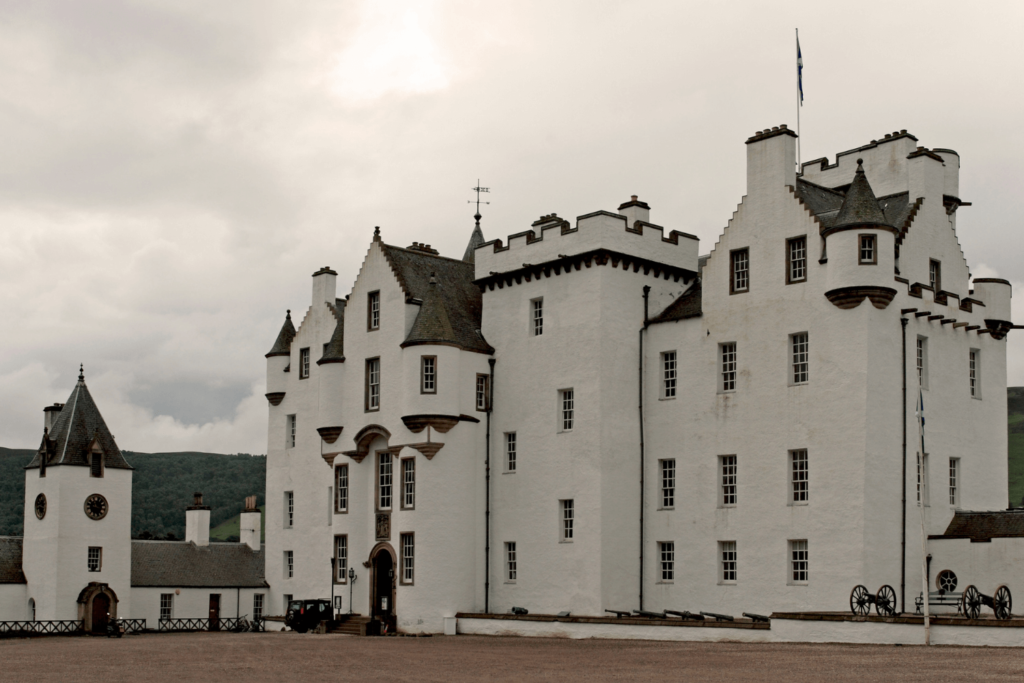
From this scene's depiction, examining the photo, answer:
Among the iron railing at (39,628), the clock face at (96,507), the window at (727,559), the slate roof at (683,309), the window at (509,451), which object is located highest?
the slate roof at (683,309)

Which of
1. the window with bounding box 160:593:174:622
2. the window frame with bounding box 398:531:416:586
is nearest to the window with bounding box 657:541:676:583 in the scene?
the window frame with bounding box 398:531:416:586

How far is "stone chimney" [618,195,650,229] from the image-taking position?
51.0m

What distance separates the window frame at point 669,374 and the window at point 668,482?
99.0 inches

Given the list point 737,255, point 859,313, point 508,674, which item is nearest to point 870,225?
point 859,313

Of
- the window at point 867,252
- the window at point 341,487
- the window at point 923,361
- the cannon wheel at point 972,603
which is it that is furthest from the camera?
the window at point 341,487

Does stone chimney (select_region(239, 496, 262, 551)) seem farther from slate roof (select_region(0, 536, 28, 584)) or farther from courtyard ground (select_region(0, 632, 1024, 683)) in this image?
courtyard ground (select_region(0, 632, 1024, 683))

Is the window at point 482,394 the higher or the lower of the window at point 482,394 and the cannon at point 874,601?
the higher

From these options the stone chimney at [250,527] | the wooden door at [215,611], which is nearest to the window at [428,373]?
the wooden door at [215,611]

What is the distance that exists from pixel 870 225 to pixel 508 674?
2146 cm

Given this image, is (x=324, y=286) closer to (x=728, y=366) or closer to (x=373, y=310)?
(x=373, y=310)

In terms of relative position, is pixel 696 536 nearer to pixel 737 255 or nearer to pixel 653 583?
pixel 653 583

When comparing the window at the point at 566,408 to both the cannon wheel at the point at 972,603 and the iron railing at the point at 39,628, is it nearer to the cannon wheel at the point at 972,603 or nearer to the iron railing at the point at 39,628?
the cannon wheel at the point at 972,603

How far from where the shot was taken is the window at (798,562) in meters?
42.1

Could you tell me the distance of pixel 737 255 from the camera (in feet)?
150
